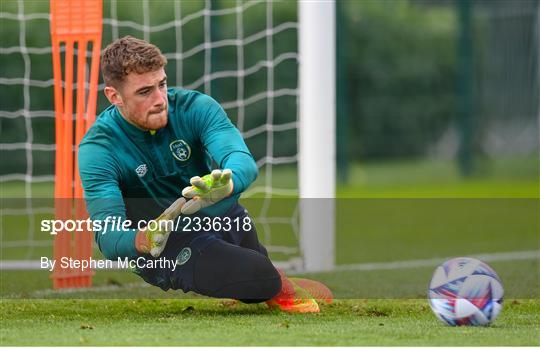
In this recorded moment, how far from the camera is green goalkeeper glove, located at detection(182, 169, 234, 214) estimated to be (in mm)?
4723

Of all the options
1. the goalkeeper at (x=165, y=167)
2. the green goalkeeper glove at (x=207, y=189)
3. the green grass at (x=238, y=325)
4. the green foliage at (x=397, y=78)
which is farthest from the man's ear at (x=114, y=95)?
the green foliage at (x=397, y=78)

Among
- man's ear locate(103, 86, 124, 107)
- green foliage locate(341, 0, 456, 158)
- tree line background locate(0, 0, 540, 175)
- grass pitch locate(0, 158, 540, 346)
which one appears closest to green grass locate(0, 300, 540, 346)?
grass pitch locate(0, 158, 540, 346)

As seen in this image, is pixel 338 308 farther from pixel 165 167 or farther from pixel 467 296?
pixel 165 167

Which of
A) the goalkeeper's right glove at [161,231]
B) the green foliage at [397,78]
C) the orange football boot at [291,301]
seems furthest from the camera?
the green foliage at [397,78]

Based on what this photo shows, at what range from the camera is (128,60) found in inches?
209

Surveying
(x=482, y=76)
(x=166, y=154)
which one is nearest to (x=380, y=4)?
(x=482, y=76)

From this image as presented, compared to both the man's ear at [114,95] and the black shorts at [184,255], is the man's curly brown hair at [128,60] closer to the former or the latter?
the man's ear at [114,95]

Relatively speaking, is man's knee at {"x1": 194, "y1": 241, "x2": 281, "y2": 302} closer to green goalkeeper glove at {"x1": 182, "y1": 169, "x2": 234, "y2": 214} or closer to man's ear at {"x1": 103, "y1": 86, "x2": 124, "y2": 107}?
green goalkeeper glove at {"x1": 182, "y1": 169, "x2": 234, "y2": 214}

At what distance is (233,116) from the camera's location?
575 inches

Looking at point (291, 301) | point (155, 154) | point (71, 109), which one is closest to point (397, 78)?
point (71, 109)

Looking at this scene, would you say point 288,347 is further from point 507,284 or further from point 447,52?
point 447,52

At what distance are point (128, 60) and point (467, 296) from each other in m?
1.87

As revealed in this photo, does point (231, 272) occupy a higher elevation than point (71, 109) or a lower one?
lower

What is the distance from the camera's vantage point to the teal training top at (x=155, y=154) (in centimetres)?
527
